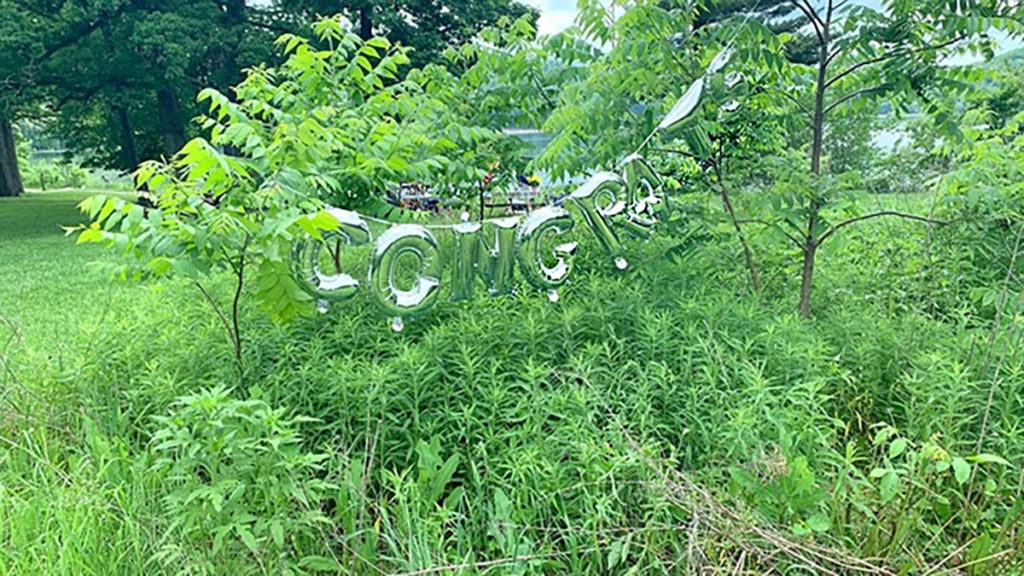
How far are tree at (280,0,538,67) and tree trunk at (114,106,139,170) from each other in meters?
5.63

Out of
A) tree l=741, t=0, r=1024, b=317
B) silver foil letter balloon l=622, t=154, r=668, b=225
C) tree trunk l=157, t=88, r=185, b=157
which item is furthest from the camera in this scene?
tree trunk l=157, t=88, r=185, b=157

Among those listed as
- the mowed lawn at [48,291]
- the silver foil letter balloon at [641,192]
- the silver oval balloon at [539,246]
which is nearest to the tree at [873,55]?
the silver foil letter balloon at [641,192]

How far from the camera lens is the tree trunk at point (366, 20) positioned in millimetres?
12328

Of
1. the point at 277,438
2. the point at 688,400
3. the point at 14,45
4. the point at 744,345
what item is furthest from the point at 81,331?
the point at 14,45

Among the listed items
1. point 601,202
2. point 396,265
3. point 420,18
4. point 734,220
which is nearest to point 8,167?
point 420,18

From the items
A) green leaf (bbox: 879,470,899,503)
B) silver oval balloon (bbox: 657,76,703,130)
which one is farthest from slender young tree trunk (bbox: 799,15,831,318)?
green leaf (bbox: 879,470,899,503)

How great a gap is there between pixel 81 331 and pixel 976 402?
3.83 meters

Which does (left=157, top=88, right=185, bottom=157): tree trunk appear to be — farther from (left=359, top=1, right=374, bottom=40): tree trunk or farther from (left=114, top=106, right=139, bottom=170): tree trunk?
(left=359, top=1, right=374, bottom=40): tree trunk

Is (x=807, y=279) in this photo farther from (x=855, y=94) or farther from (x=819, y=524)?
(x=819, y=524)

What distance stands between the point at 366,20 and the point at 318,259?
11596 mm

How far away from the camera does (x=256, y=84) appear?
129 inches

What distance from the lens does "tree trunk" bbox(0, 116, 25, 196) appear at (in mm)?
16406

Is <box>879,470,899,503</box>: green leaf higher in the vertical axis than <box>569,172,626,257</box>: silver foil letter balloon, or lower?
lower

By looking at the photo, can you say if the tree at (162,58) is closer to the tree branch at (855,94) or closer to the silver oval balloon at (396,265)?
the silver oval balloon at (396,265)
